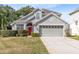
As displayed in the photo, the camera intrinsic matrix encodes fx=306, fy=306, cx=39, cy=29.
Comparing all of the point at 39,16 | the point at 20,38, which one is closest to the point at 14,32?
the point at 20,38

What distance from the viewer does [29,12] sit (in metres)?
23.8

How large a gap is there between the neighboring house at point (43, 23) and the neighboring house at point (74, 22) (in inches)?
22.9

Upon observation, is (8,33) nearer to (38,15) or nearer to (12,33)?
→ (12,33)

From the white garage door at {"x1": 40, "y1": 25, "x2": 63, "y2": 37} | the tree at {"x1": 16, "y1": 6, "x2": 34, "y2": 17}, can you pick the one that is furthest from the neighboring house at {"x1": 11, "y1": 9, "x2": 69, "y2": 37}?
the tree at {"x1": 16, "y1": 6, "x2": 34, "y2": 17}

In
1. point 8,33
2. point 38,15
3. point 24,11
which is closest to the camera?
point 8,33

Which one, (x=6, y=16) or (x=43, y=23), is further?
(x=43, y=23)

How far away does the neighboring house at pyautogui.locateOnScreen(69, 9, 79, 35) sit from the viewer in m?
23.2

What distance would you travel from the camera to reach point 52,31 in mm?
24250

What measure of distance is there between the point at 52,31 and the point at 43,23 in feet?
6.01

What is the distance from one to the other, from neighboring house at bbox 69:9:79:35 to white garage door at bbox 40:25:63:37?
38.3 inches

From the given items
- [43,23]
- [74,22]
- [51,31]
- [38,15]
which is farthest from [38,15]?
[74,22]

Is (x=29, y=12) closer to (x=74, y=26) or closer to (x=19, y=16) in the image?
(x=19, y=16)

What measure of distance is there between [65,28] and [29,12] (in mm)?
3329

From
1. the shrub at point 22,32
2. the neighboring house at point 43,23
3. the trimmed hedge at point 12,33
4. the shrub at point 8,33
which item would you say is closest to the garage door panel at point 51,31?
the neighboring house at point 43,23
